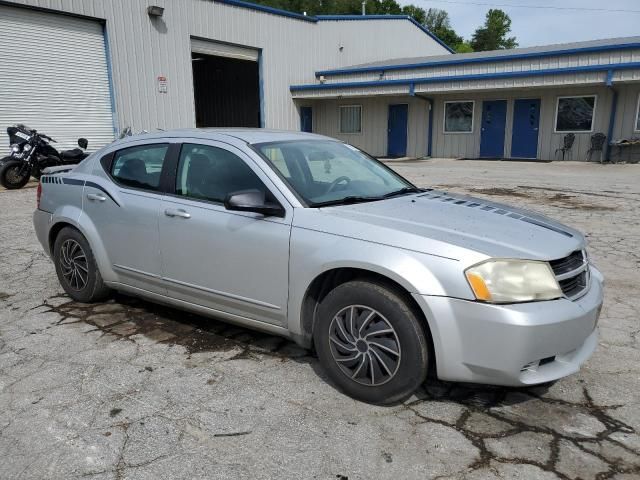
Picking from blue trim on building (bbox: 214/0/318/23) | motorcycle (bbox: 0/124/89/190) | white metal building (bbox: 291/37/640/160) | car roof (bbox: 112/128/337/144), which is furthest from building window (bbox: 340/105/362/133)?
car roof (bbox: 112/128/337/144)

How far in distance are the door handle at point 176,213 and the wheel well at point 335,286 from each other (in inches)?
44.3

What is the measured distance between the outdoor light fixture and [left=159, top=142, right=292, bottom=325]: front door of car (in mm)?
14603

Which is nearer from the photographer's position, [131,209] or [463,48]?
[131,209]

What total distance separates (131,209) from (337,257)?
1.92 metres

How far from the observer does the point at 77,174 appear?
14.9ft

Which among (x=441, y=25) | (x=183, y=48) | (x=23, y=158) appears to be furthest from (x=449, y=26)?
(x=23, y=158)

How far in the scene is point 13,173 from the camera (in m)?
11.8

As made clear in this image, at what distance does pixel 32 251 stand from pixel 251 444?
5269 mm

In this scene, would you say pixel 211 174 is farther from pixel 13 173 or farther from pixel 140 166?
pixel 13 173

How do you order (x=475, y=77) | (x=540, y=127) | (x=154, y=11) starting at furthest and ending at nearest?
(x=540, y=127), (x=475, y=77), (x=154, y=11)

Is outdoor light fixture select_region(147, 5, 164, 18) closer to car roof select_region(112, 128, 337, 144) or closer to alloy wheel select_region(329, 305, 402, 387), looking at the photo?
car roof select_region(112, 128, 337, 144)

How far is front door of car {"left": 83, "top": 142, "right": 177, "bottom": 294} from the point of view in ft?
12.8

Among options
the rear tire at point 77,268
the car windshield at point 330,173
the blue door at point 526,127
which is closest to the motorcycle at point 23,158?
the rear tire at point 77,268

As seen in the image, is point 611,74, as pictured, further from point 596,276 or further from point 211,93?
point 211,93
